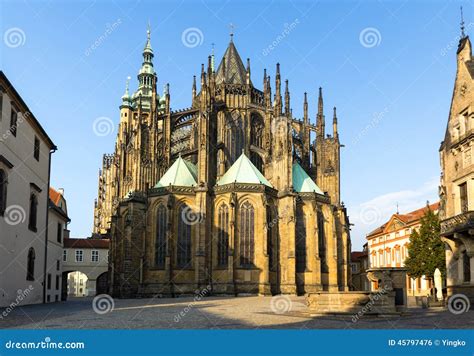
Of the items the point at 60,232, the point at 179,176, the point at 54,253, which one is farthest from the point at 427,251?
the point at 60,232

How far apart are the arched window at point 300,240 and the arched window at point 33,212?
81.5 feet

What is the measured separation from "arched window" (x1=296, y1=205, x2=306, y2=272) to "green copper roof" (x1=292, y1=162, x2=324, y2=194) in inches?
85.0

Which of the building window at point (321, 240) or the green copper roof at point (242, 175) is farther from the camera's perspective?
the building window at point (321, 240)

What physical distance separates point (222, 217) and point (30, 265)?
748 inches

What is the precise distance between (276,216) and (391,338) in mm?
36877

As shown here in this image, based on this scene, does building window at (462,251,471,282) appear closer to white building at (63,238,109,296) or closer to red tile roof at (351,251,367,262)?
white building at (63,238,109,296)

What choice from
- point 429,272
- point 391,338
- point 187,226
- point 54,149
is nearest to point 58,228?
point 54,149

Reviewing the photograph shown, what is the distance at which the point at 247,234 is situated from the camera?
48.2 metres

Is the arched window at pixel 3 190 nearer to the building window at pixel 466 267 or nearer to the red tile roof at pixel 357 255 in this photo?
the building window at pixel 466 267

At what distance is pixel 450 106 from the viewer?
32062 millimetres

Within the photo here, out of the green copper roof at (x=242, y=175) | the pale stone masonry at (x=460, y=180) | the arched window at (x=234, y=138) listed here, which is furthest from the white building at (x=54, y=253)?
the pale stone masonry at (x=460, y=180)

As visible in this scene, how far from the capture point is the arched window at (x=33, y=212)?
109 ft

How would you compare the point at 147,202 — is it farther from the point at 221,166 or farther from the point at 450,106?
the point at 450,106

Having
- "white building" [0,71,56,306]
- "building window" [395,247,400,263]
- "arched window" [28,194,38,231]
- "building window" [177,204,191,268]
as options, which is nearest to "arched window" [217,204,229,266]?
"building window" [177,204,191,268]
